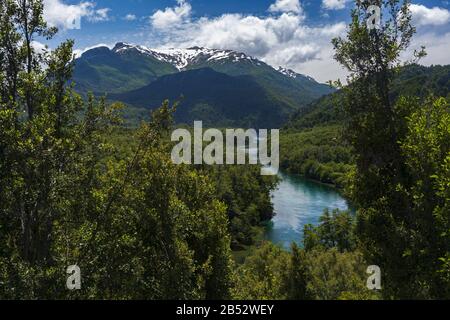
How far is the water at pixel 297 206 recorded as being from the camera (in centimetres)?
9406

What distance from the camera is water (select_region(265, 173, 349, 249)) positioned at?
9406cm

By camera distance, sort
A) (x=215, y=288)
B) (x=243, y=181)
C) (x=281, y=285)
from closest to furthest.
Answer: (x=215, y=288) < (x=281, y=285) < (x=243, y=181)

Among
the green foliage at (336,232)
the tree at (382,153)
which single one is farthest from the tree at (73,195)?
the green foliage at (336,232)

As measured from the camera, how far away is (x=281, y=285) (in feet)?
123

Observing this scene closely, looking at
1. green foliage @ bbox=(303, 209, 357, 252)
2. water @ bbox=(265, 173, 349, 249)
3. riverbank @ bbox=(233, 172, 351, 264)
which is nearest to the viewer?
green foliage @ bbox=(303, 209, 357, 252)

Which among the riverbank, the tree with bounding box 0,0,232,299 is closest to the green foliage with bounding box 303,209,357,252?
the riverbank

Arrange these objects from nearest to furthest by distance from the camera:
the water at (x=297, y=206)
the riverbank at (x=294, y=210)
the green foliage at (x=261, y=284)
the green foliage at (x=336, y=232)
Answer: the green foliage at (x=261, y=284)
the green foliage at (x=336, y=232)
the riverbank at (x=294, y=210)
the water at (x=297, y=206)

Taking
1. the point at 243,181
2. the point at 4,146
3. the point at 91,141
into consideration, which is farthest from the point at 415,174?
the point at 243,181

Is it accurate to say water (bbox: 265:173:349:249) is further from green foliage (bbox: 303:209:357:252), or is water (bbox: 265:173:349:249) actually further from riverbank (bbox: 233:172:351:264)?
green foliage (bbox: 303:209:357:252)

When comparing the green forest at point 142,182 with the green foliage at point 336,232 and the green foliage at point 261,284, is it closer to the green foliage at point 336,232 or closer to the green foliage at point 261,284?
the green foliage at point 261,284

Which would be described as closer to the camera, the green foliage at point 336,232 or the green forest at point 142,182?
the green forest at point 142,182
